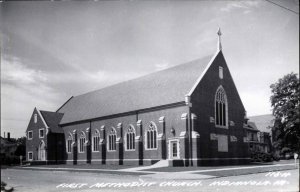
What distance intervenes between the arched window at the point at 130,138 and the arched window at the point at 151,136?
2700 millimetres

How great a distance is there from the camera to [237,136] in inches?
1714

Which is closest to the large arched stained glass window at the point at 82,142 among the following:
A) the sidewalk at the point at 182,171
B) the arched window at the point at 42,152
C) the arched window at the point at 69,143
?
the arched window at the point at 69,143

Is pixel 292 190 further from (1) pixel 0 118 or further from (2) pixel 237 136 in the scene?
(2) pixel 237 136

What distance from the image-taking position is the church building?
37500 millimetres

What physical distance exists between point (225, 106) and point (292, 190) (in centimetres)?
2785

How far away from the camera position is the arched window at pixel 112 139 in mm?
46219

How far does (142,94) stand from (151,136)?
19.3 ft

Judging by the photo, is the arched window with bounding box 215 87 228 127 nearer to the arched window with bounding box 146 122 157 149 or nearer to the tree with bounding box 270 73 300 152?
the arched window with bounding box 146 122 157 149

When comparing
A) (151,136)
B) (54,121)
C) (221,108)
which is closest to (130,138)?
(151,136)

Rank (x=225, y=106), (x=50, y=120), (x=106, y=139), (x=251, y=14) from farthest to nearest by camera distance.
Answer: (x=50, y=120), (x=106, y=139), (x=225, y=106), (x=251, y=14)

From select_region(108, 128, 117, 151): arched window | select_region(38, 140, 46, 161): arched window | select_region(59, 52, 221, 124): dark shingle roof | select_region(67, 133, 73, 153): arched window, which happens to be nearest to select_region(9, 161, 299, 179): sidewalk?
select_region(59, 52, 221, 124): dark shingle roof

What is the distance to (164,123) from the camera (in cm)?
3916

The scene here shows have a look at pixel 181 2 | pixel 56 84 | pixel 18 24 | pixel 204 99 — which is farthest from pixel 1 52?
pixel 204 99

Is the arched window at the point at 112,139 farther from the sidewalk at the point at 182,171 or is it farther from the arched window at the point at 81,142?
the sidewalk at the point at 182,171
